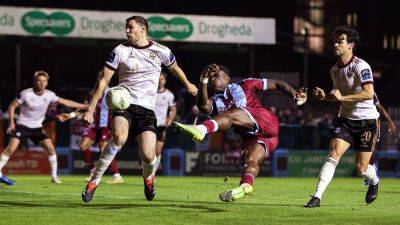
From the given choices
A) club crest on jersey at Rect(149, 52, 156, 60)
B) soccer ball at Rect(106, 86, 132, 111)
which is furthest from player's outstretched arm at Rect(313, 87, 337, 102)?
soccer ball at Rect(106, 86, 132, 111)

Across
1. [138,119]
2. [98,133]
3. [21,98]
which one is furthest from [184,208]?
[98,133]

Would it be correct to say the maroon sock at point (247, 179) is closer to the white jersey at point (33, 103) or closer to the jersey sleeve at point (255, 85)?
the jersey sleeve at point (255, 85)

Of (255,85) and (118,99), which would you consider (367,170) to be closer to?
(255,85)

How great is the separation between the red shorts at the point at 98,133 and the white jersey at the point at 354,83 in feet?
26.7

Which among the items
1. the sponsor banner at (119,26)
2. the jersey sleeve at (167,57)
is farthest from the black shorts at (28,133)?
the sponsor banner at (119,26)

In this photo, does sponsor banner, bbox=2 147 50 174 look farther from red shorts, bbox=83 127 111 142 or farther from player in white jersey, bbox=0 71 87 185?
player in white jersey, bbox=0 71 87 185

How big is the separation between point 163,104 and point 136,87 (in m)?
8.77

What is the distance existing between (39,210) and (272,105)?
19.0 metres

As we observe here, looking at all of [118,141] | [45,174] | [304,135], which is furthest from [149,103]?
[304,135]

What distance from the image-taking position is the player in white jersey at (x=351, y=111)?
1245cm

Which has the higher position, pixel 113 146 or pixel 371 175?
pixel 113 146

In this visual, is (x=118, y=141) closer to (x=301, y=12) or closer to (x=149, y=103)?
(x=149, y=103)

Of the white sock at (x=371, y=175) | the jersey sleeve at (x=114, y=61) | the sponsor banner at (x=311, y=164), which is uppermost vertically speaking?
the jersey sleeve at (x=114, y=61)

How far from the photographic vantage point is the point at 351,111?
12.9 meters
